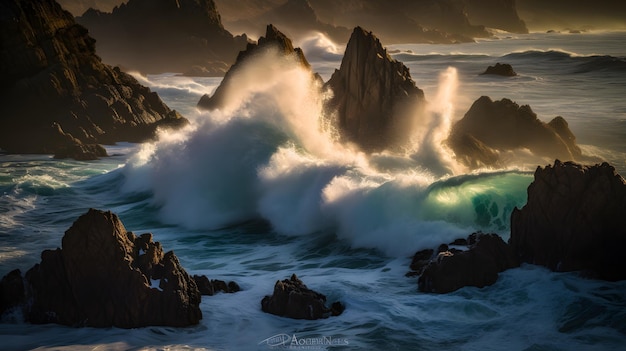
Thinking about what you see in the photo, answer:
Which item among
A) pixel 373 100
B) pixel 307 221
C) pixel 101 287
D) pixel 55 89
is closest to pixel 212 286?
pixel 101 287

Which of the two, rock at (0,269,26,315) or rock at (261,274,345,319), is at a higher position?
rock at (0,269,26,315)

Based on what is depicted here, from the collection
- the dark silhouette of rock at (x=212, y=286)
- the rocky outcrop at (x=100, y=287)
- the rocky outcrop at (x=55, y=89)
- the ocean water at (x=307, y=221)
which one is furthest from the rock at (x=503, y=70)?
the rocky outcrop at (x=100, y=287)

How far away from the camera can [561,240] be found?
15477mm

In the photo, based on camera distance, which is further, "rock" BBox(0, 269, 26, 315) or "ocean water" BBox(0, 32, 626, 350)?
"rock" BBox(0, 269, 26, 315)

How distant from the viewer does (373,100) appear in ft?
102

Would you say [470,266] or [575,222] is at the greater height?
[575,222]

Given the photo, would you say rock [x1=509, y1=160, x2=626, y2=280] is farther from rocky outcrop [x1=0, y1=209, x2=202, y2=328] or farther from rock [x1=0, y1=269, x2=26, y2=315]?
rock [x1=0, y1=269, x2=26, y2=315]

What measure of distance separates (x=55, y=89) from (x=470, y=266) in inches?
1288

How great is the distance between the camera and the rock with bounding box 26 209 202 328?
1323cm

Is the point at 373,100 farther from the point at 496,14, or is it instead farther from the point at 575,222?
the point at 496,14

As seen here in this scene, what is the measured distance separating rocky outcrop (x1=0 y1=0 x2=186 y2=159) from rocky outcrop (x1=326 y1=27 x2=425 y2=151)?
545 inches

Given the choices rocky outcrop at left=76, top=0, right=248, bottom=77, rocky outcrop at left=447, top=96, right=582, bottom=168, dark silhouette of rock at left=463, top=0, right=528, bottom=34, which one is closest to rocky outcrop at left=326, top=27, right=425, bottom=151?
rocky outcrop at left=447, top=96, right=582, bottom=168

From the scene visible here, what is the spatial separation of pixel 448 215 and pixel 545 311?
21.5 feet

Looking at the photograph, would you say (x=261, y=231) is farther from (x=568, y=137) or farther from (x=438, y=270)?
(x=568, y=137)
